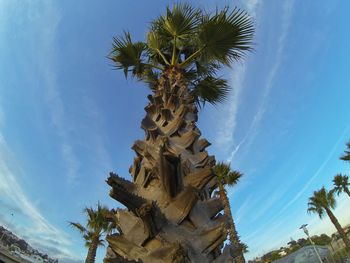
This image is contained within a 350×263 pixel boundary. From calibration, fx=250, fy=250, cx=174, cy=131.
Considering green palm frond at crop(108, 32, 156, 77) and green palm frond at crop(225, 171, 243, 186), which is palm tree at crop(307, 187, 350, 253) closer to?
green palm frond at crop(225, 171, 243, 186)

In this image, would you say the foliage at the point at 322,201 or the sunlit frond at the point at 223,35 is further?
the foliage at the point at 322,201

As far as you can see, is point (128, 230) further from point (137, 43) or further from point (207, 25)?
point (137, 43)

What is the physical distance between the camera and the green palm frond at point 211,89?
20.1 feet

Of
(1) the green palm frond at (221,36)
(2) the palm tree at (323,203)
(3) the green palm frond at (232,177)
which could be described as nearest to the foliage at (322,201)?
(2) the palm tree at (323,203)

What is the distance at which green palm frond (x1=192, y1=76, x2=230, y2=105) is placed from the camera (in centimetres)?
614

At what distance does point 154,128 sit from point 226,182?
15.3m

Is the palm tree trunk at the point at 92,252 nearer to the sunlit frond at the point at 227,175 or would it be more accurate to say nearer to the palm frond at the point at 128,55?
the sunlit frond at the point at 227,175

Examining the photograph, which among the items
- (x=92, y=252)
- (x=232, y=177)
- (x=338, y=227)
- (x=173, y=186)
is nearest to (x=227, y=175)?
(x=232, y=177)

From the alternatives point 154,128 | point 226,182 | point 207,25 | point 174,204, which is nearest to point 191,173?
point 174,204

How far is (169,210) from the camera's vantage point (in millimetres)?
2039

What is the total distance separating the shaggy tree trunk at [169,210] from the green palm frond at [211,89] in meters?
3.54

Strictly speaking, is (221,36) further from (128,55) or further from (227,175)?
(227,175)

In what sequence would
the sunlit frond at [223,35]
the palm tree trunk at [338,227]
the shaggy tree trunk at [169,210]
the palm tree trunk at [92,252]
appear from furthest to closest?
the palm tree trunk at [338,227] < the palm tree trunk at [92,252] < the sunlit frond at [223,35] < the shaggy tree trunk at [169,210]

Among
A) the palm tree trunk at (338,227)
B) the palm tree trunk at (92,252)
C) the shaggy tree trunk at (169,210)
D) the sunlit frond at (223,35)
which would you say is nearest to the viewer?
the shaggy tree trunk at (169,210)
